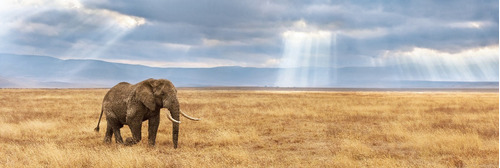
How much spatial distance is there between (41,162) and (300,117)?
605 inches

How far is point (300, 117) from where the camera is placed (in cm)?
2322

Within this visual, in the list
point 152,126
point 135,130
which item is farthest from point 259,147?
point 135,130

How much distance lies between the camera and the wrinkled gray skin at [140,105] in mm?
11078

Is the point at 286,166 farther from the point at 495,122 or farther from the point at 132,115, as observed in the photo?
the point at 495,122

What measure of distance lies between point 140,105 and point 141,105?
0.09 ft

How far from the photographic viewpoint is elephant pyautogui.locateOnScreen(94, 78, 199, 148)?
1107 centimetres

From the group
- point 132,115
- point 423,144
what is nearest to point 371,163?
point 423,144

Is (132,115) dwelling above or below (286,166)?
above

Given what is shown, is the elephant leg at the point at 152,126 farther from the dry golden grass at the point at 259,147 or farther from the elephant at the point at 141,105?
the dry golden grass at the point at 259,147

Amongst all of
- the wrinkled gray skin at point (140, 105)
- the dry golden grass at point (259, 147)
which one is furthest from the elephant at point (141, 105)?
the dry golden grass at point (259, 147)

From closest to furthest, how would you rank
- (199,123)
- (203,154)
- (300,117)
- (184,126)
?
1. (203,154)
2. (184,126)
3. (199,123)
4. (300,117)

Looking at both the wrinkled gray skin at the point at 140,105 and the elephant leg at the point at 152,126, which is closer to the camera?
the wrinkled gray skin at the point at 140,105

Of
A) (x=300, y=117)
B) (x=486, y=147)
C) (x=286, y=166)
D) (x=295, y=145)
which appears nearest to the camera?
(x=286, y=166)

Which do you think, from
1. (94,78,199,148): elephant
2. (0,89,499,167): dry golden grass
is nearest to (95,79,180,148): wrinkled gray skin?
(94,78,199,148): elephant
